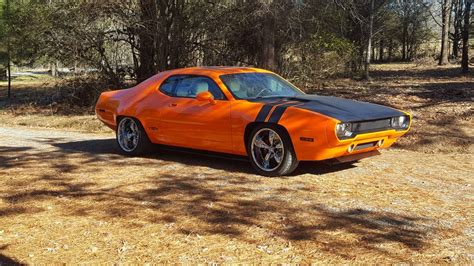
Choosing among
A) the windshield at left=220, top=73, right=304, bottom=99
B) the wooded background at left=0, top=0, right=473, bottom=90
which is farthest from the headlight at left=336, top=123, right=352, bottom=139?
the wooded background at left=0, top=0, right=473, bottom=90

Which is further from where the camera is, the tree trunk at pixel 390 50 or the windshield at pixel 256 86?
the tree trunk at pixel 390 50

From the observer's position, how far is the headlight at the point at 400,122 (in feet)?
22.1

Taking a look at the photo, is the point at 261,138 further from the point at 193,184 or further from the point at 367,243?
the point at 367,243

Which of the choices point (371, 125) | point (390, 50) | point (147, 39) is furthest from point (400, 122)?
point (390, 50)

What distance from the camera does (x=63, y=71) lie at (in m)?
17.4

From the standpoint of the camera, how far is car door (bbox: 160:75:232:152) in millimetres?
6906

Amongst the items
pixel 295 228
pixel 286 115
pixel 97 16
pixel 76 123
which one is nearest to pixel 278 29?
pixel 97 16

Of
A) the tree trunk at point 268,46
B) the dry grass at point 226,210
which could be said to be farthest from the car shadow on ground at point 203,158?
the tree trunk at point 268,46

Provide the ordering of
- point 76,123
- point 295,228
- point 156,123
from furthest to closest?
point 76,123, point 156,123, point 295,228

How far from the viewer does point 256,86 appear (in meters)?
7.29

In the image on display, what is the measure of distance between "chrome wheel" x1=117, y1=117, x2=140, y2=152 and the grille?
348 cm

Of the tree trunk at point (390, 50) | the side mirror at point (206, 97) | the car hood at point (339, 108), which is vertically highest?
the tree trunk at point (390, 50)

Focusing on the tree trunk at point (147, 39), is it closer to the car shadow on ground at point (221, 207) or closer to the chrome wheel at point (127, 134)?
the chrome wheel at point (127, 134)

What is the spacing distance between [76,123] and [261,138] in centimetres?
829
